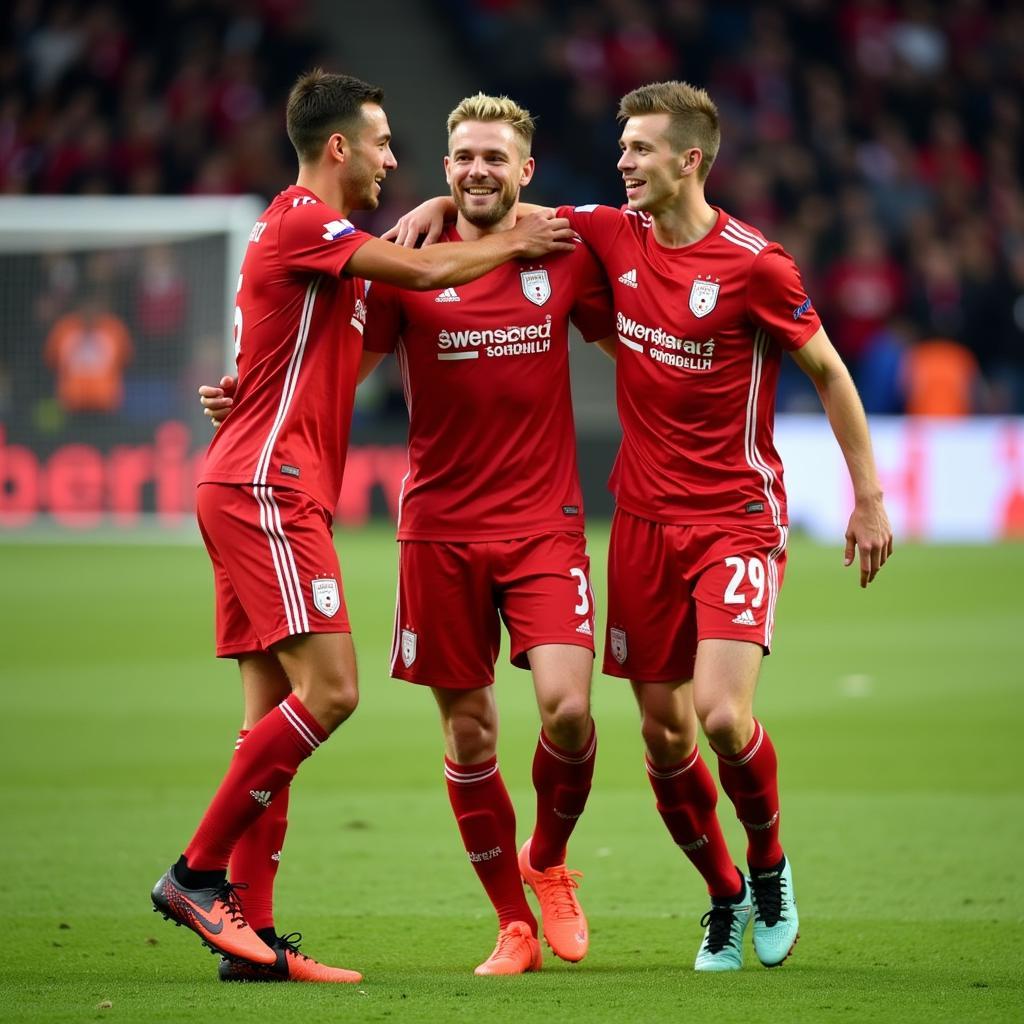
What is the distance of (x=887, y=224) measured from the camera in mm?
21281

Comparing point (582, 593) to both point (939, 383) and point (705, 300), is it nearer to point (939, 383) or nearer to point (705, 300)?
point (705, 300)

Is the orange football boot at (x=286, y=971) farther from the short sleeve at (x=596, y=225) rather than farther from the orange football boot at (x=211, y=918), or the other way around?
the short sleeve at (x=596, y=225)

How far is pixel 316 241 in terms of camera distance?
16.4 ft

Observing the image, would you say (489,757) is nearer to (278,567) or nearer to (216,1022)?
(278,567)

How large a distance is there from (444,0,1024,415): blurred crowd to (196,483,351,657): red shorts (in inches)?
569

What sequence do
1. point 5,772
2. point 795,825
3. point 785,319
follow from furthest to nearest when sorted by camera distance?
point 5,772 → point 795,825 → point 785,319

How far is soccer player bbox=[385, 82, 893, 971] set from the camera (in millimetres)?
5203

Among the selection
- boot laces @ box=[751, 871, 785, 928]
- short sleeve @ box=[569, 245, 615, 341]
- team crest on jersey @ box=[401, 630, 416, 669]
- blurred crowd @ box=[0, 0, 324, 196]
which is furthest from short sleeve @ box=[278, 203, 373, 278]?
blurred crowd @ box=[0, 0, 324, 196]

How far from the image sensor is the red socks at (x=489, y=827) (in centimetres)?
533

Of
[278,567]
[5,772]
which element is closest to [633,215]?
[278,567]

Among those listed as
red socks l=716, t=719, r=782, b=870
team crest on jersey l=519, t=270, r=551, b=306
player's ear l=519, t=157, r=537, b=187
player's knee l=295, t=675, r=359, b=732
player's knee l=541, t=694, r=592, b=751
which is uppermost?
player's ear l=519, t=157, r=537, b=187

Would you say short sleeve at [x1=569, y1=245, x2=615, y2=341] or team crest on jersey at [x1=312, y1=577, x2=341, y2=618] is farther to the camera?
short sleeve at [x1=569, y1=245, x2=615, y2=341]

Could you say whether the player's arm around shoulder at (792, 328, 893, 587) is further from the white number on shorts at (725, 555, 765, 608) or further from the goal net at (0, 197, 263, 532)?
the goal net at (0, 197, 263, 532)

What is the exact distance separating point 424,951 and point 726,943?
0.87 meters
